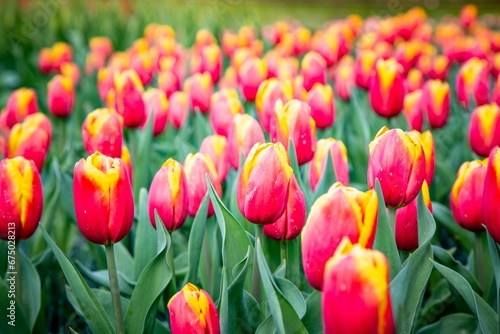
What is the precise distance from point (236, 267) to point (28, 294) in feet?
2.04

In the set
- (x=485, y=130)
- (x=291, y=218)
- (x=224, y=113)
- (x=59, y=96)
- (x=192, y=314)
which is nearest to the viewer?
(x=192, y=314)

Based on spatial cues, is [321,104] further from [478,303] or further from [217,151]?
[478,303]

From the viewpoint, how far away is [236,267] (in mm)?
1232

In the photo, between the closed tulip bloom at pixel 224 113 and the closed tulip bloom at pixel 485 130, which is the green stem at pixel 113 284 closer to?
the closed tulip bloom at pixel 224 113

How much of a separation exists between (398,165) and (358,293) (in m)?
0.47

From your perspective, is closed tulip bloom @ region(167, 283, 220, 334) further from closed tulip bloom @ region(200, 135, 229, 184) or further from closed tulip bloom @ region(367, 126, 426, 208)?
closed tulip bloom @ region(200, 135, 229, 184)

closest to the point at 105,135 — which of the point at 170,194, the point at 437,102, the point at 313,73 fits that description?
the point at 170,194

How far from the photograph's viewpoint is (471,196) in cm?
132

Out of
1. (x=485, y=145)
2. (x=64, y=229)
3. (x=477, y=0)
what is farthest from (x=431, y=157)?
(x=477, y=0)

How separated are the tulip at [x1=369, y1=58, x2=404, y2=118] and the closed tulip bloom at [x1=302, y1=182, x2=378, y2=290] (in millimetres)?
1079

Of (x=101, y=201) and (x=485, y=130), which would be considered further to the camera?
(x=485, y=130)

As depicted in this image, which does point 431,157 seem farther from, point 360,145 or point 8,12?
point 8,12

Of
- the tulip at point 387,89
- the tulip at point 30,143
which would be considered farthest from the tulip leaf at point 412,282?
the tulip at point 30,143

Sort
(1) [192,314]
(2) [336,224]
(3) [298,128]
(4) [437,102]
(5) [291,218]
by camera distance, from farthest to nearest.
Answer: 1. (4) [437,102]
2. (3) [298,128]
3. (5) [291,218]
4. (1) [192,314]
5. (2) [336,224]
